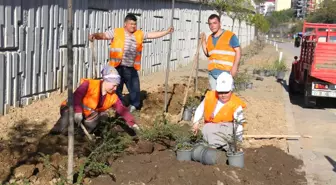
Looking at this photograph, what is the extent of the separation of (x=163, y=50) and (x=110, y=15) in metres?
4.81

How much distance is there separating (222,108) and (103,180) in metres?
1.74

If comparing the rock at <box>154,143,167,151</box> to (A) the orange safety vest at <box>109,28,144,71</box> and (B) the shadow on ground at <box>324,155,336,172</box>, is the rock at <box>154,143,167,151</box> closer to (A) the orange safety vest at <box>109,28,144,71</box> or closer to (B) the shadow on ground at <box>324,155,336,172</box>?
(B) the shadow on ground at <box>324,155,336,172</box>

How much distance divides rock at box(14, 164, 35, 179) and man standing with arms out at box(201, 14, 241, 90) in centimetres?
367

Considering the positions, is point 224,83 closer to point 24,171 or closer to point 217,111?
point 217,111

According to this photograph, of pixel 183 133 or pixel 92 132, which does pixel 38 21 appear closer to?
pixel 92 132

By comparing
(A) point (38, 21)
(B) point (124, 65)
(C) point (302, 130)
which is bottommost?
(C) point (302, 130)

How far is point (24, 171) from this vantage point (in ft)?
→ 15.4

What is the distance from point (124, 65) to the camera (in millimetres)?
8391

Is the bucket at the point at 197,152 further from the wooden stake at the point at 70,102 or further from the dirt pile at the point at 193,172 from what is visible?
the wooden stake at the point at 70,102

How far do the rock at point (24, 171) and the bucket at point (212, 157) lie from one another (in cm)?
188

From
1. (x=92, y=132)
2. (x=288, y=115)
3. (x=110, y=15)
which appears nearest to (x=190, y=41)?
(x=110, y=15)

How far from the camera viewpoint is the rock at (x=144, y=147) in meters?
5.86

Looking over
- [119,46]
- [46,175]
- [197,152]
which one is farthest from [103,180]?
[119,46]

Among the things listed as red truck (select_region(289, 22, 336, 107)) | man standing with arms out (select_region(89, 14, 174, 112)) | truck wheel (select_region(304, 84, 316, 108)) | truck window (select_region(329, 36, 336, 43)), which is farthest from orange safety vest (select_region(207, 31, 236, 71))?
truck window (select_region(329, 36, 336, 43))
